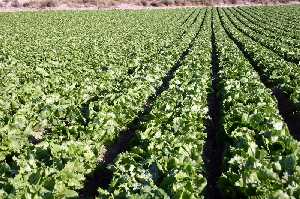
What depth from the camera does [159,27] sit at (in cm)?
3944

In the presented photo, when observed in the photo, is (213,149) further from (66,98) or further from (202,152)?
(66,98)

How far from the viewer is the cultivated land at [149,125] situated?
7934 mm

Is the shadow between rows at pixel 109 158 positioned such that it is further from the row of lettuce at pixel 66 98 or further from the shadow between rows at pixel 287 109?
the shadow between rows at pixel 287 109

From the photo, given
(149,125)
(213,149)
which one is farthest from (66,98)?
(213,149)

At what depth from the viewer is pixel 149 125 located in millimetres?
11102

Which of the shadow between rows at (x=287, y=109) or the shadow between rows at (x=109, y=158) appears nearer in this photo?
the shadow between rows at (x=109, y=158)

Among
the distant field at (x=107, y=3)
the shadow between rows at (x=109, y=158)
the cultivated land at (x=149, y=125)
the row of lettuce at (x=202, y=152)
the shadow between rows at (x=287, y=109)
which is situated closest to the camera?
the row of lettuce at (x=202, y=152)

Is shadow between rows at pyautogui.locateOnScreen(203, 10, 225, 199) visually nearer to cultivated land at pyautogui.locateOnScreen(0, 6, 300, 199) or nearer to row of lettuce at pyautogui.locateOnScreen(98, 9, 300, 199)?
cultivated land at pyautogui.locateOnScreen(0, 6, 300, 199)

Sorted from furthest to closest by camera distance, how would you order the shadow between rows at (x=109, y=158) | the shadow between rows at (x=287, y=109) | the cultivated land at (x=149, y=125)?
the shadow between rows at (x=287, y=109) < the shadow between rows at (x=109, y=158) < the cultivated land at (x=149, y=125)

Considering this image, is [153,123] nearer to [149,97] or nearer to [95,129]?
[95,129]

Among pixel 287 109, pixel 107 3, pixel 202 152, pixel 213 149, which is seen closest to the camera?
pixel 202 152

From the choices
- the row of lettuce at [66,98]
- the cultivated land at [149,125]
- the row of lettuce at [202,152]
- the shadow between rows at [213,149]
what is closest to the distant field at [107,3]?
the row of lettuce at [66,98]

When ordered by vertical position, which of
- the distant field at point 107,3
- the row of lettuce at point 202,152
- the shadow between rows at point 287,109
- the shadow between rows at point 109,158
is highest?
the row of lettuce at point 202,152

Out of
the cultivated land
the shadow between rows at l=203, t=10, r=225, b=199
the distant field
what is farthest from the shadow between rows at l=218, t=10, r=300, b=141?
the distant field
